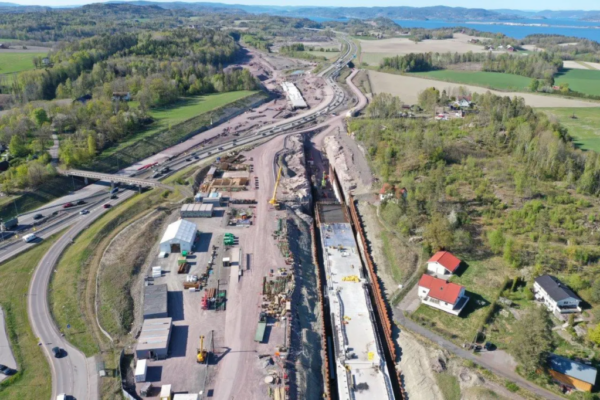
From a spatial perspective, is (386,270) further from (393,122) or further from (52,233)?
(393,122)

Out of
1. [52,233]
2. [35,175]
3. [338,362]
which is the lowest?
[338,362]

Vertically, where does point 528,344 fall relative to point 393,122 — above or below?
below

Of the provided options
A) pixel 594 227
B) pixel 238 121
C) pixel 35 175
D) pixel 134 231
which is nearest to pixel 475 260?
pixel 594 227

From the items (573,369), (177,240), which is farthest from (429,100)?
(573,369)

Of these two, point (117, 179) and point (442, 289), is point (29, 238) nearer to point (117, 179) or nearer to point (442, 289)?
point (117, 179)

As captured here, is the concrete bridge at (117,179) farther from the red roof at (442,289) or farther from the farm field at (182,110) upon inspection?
the red roof at (442,289)

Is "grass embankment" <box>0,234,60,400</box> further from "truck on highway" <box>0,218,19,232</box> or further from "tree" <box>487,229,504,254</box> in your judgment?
"tree" <box>487,229,504,254</box>
